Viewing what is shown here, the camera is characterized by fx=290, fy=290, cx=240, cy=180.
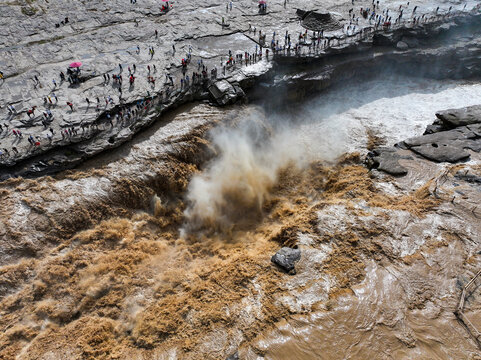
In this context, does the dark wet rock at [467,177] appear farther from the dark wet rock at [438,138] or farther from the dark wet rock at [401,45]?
the dark wet rock at [401,45]

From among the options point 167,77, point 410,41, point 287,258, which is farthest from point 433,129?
point 167,77

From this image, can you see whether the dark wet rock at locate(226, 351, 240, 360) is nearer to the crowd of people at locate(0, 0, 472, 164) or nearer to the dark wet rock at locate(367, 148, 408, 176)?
the dark wet rock at locate(367, 148, 408, 176)

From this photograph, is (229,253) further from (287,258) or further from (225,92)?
(225,92)

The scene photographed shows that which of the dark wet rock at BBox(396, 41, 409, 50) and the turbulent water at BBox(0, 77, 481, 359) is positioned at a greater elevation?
the dark wet rock at BBox(396, 41, 409, 50)

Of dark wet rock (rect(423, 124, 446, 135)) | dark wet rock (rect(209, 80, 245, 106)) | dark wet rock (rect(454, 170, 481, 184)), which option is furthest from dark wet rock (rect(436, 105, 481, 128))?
dark wet rock (rect(209, 80, 245, 106))

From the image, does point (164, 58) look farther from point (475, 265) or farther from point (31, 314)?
point (475, 265)

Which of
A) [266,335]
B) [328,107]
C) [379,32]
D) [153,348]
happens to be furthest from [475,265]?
[379,32]

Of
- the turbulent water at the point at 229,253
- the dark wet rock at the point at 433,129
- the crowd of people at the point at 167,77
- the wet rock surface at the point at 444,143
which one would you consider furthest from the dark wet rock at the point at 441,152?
the crowd of people at the point at 167,77

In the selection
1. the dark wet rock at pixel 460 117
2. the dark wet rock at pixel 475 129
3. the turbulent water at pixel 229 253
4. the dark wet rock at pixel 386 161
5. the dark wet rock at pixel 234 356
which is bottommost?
the dark wet rock at pixel 234 356
